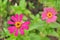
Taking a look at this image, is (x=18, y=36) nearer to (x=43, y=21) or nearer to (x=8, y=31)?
(x=8, y=31)

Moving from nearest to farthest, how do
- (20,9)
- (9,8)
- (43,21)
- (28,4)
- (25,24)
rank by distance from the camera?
1. (25,24)
2. (43,21)
3. (20,9)
4. (9,8)
5. (28,4)

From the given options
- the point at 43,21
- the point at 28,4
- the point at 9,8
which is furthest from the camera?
the point at 28,4

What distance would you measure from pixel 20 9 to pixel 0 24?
1.00 ft

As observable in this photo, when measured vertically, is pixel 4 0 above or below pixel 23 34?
above

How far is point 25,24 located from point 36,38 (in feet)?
0.75

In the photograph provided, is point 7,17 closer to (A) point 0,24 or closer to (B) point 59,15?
(A) point 0,24

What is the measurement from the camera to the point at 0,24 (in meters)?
1.79

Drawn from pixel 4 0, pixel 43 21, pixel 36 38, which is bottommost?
pixel 36 38

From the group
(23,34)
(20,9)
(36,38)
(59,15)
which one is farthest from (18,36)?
(59,15)

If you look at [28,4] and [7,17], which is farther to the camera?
[28,4]

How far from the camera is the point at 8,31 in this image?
1.42 m

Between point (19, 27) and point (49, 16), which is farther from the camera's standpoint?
point (49, 16)

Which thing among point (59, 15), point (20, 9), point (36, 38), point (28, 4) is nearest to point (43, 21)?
point (36, 38)

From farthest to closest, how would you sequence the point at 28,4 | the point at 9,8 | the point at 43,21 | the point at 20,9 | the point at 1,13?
the point at 28,4, the point at 9,8, the point at 1,13, the point at 20,9, the point at 43,21
